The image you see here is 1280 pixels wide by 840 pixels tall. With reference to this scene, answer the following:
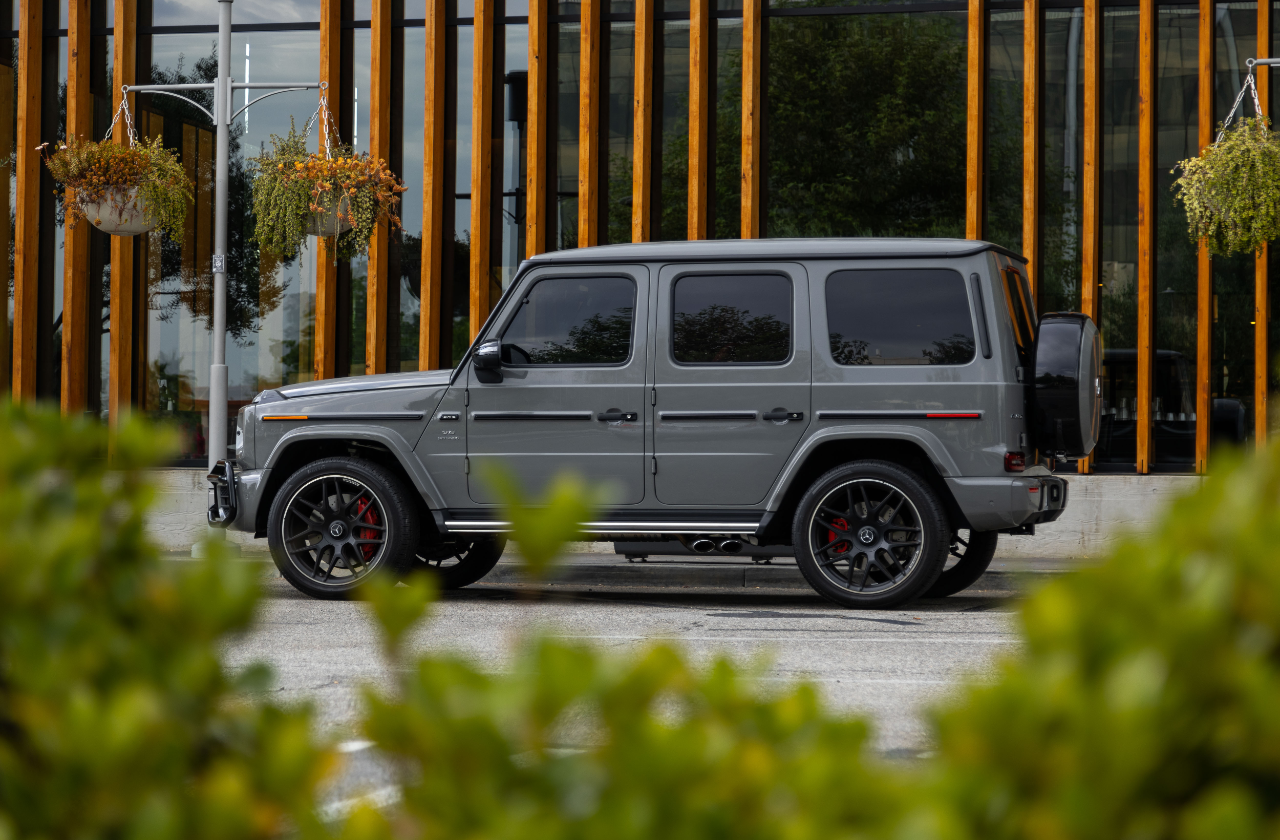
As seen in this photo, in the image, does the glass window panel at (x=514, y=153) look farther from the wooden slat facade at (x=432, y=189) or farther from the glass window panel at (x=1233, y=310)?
the glass window panel at (x=1233, y=310)

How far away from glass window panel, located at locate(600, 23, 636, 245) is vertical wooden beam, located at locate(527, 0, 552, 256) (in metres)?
0.67

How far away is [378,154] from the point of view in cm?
1438

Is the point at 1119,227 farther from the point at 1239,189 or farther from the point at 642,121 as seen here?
the point at 642,121

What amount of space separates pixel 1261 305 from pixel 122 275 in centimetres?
1213

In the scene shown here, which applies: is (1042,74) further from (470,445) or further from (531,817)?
(531,817)

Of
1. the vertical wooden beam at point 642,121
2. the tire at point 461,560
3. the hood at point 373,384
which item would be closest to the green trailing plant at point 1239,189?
the vertical wooden beam at point 642,121

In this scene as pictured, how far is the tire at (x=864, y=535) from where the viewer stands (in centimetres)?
778

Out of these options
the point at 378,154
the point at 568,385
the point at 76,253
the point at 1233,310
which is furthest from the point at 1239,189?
the point at 76,253

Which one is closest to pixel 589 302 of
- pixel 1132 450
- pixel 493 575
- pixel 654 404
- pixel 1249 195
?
pixel 654 404

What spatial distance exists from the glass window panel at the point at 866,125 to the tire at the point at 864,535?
6352 mm

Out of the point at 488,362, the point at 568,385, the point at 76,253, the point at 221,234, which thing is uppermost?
the point at 76,253

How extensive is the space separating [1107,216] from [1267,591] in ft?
42.8

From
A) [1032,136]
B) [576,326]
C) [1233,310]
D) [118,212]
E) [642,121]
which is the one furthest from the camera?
[642,121]

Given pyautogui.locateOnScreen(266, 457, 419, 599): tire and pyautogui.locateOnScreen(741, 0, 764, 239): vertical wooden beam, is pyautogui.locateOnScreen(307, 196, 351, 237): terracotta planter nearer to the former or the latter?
pyautogui.locateOnScreen(741, 0, 764, 239): vertical wooden beam
